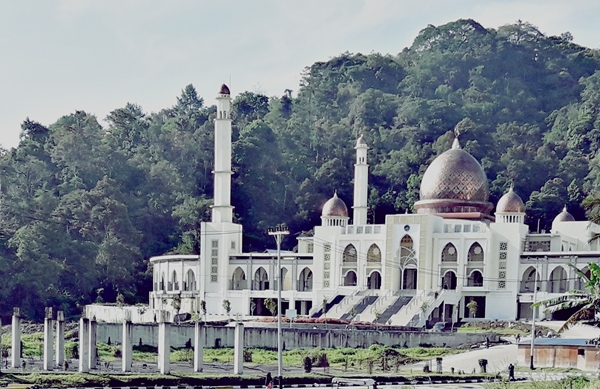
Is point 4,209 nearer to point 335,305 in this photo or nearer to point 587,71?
point 335,305

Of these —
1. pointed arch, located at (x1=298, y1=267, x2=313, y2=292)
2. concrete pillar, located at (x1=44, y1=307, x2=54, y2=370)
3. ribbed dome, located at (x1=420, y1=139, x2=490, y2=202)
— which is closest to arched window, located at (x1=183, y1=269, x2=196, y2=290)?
pointed arch, located at (x1=298, y1=267, x2=313, y2=292)

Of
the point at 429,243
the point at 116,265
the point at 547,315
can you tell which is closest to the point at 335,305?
the point at 429,243

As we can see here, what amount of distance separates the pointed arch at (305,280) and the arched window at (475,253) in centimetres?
1060

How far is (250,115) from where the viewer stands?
10944 centimetres

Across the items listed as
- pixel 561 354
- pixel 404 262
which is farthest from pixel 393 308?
pixel 561 354

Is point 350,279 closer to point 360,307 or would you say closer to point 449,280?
point 360,307

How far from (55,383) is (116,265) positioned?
41836mm

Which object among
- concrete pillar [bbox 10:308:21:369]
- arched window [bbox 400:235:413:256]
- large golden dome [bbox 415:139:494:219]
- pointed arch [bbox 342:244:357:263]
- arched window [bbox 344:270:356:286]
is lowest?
concrete pillar [bbox 10:308:21:369]

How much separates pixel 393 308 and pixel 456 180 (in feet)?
37.2

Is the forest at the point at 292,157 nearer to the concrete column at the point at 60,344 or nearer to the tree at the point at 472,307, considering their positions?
the tree at the point at 472,307

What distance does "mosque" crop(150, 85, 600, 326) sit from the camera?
61.0 m

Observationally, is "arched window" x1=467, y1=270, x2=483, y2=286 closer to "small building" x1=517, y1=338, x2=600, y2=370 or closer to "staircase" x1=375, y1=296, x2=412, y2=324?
"staircase" x1=375, y1=296, x2=412, y2=324

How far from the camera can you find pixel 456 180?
67.9 m

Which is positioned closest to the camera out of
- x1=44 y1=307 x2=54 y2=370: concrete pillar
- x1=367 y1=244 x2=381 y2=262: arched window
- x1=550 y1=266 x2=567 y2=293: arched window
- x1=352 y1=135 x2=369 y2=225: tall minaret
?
x1=44 y1=307 x2=54 y2=370: concrete pillar
